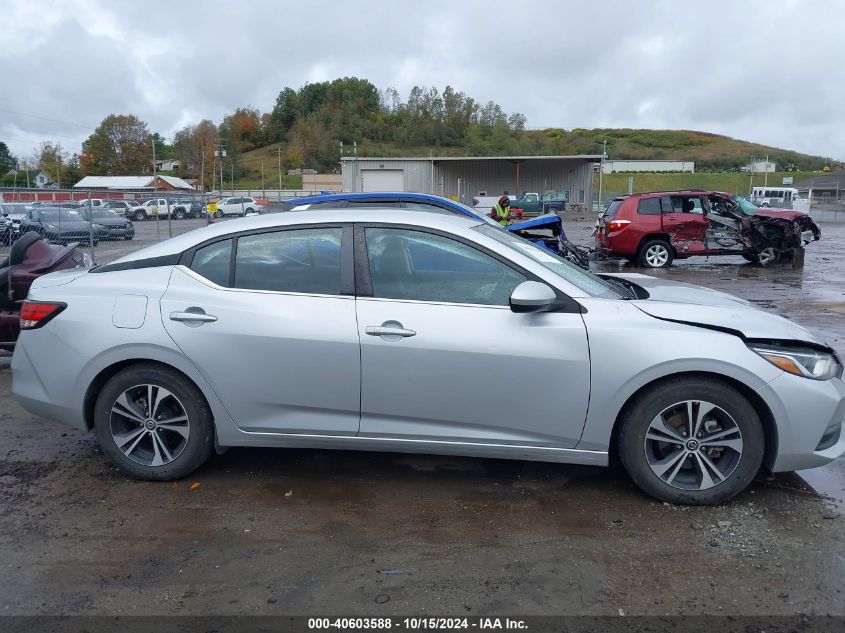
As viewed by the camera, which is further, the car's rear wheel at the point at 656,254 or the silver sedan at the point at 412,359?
the car's rear wheel at the point at 656,254

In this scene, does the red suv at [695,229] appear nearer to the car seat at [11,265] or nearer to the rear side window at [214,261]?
the car seat at [11,265]

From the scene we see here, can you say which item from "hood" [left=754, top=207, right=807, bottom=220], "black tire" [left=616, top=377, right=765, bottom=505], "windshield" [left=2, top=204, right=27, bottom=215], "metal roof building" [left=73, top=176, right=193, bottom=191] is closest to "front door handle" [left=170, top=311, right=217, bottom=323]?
"black tire" [left=616, top=377, right=765, bottom=505]

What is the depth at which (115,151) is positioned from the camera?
103688 mm

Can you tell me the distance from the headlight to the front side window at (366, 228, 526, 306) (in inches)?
52.8

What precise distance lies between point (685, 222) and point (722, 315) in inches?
521

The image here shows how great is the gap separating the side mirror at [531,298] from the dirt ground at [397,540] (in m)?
1.10

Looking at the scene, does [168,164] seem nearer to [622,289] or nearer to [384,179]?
[384,179]

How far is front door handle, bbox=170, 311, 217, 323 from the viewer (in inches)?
161

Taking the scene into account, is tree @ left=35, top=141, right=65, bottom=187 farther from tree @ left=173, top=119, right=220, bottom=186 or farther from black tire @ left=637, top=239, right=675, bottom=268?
black tire @ left=637, top=239, right=675, bottom=268

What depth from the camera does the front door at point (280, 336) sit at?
3.98m

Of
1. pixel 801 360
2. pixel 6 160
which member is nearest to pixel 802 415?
pixel 801 360

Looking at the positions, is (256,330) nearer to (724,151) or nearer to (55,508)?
(55,508)

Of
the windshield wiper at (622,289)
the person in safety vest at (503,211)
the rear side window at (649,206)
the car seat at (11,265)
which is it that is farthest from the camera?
the rear side window at (649,206)

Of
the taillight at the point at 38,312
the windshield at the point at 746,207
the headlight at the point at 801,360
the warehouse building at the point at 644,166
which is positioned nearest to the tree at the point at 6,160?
the warehouse building at the point at 644,166
